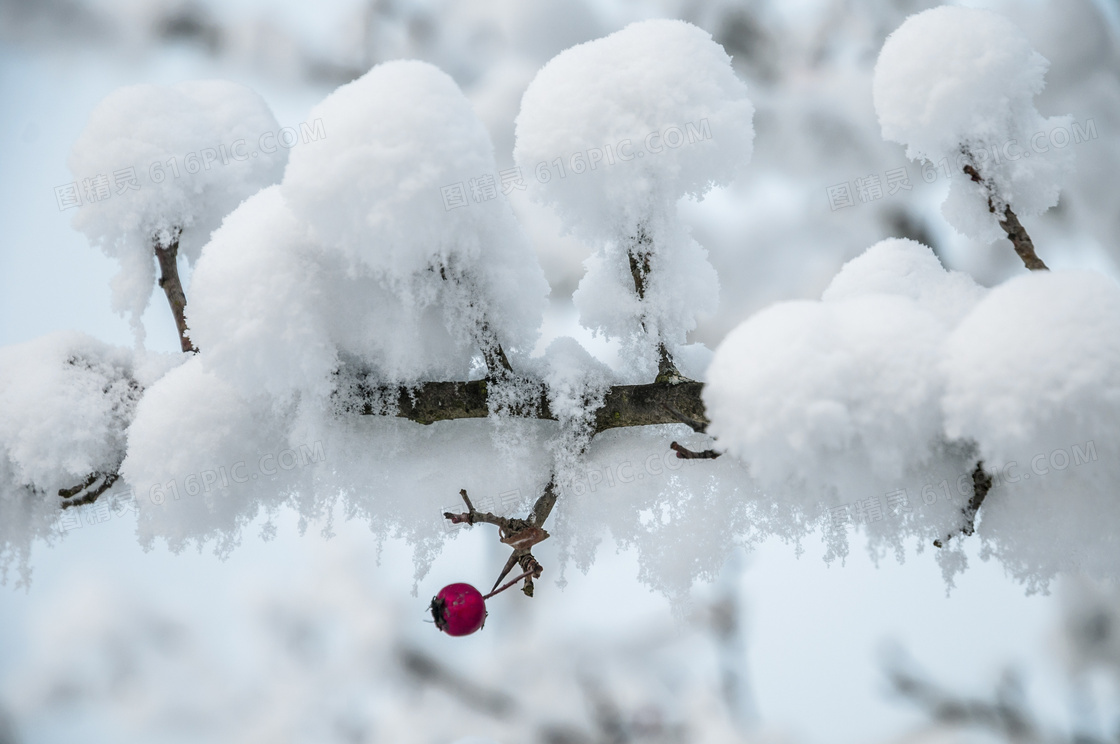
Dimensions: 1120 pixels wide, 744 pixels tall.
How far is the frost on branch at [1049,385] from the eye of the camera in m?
0.52

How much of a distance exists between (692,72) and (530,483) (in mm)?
587

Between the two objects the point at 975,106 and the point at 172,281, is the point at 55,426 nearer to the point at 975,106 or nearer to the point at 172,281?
the point at 172,281

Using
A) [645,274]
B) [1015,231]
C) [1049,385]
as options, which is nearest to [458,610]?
[645,274]

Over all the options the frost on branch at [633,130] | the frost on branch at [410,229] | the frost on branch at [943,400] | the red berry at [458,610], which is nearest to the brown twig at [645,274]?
the frost on branch at [633,130]

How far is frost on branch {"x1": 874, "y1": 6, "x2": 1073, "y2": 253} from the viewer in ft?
2.47

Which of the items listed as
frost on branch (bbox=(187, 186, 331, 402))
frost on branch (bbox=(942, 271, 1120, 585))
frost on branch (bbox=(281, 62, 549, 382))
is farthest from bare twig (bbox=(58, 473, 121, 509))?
frost on branch (bbox=(942, 271, 1120, 585))

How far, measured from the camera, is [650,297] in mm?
893

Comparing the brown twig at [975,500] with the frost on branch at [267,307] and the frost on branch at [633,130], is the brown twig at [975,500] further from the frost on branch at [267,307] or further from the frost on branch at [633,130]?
the frost on branch at [267,307]

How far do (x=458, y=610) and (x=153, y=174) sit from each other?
0.96 meters

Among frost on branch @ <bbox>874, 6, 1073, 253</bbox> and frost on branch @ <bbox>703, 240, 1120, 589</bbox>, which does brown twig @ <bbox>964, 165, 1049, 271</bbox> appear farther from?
frost on branch @ <bbox>703, 240, 1120, 589</bbox>

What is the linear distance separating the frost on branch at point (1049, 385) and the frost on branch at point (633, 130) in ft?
1.19

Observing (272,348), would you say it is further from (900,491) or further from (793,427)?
(900,491)

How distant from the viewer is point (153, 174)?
1.17 meters

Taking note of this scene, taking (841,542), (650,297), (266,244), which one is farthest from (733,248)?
(266,244)
